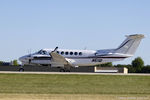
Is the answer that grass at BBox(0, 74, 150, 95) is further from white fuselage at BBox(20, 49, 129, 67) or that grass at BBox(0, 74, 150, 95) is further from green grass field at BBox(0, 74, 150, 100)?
white fuselage at BBox(20, 49, 129, 67)

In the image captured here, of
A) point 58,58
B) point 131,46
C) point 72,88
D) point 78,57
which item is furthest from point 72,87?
point 131,46

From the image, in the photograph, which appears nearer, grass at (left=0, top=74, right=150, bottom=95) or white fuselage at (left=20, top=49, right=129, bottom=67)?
grass at (left=0, top=74, right=150, bottom=95)

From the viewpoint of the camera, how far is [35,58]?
169 feet

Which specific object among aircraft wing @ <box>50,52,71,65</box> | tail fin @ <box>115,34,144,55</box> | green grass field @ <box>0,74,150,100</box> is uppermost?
tail fin @ <box>115,34,144,55</box>

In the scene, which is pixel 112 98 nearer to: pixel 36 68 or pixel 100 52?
pixel 100 52

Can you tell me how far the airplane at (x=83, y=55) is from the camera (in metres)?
50.2

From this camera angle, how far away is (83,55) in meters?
51.0

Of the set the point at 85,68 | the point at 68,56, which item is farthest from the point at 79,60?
the point at 85,68

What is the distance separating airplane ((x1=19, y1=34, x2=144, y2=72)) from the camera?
50.2m

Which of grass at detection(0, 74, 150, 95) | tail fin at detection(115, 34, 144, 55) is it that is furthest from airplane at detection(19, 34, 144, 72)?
grass at detection(0, 74, 150, 95)

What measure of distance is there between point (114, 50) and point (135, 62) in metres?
29.2

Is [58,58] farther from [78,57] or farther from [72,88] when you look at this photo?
[72,88]

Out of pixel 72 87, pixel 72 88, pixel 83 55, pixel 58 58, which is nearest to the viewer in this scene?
pixel 72 88

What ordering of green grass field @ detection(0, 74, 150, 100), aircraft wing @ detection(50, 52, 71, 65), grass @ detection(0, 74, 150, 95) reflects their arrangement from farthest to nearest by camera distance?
1. aircraft wing @ detection(50, 52, 71, 65)
2. grass @ detection(0, 74, 150, 95)
3. green grass field @ detection(0, 74, 150, 100)
